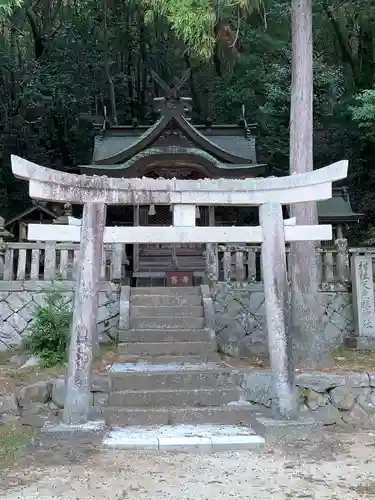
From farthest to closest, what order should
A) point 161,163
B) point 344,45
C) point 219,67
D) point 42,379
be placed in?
point 219,67 < point 344,45 < point 161,163 < point 42,379

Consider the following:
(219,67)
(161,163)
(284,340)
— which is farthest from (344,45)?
(284,340)

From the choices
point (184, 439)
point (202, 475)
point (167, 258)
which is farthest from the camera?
point (167, 258)

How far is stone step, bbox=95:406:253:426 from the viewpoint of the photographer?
6234mm

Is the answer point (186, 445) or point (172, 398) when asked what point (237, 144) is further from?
point (186, 445)

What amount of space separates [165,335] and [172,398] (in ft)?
6.09

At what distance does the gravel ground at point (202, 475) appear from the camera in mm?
4207

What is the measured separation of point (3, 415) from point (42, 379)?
0.70 metres

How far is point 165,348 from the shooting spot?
320 inches

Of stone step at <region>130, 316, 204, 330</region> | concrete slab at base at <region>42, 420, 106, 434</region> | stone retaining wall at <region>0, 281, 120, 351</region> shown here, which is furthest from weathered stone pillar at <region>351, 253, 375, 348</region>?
concrete slab at base at <region>42, 420, 106, 434</region>

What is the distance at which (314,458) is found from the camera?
5.14m

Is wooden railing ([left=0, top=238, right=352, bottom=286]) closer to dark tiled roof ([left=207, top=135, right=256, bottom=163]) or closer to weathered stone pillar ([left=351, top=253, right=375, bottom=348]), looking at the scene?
weathered stone pillar ([left=351, top=253, right=375, bottom=348])

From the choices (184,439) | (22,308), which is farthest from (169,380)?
(22,308)

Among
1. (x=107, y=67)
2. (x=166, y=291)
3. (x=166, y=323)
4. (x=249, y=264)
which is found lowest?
(x=166, y=323)

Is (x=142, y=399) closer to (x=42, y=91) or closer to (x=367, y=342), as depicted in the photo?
(x=367, y=342)
